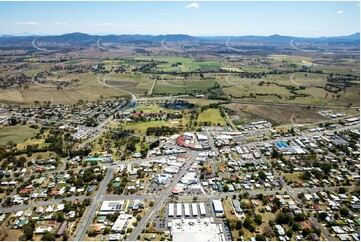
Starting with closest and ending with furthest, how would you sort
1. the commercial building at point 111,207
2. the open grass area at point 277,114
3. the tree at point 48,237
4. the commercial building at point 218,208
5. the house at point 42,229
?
the tree at point 48,237 → the house at point 42,229 → the commercial building at point 218,208 → the commercial building at point 111,207 → the open grass area at point 277,114

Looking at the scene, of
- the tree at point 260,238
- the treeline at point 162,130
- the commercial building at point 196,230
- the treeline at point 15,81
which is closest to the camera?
the tree at point 260,238

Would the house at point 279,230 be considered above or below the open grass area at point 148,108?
below

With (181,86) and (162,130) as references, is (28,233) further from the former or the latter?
(181,86)

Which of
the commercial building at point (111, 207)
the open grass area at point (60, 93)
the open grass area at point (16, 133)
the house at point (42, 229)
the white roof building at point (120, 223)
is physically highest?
the open grass area at point (60, 93)

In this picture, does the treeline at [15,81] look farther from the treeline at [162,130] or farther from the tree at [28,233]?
the tree at [28,233]

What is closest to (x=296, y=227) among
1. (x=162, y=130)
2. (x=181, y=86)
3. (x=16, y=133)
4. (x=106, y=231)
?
(x=106, y=231)

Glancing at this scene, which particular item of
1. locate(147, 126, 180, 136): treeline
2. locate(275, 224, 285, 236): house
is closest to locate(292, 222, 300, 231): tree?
locate(275, 224, 285, 236): house

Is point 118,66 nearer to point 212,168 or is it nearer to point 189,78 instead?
point 189,78

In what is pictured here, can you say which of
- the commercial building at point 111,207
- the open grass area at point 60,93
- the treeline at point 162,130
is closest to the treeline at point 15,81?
the open grass area at point 60,93
